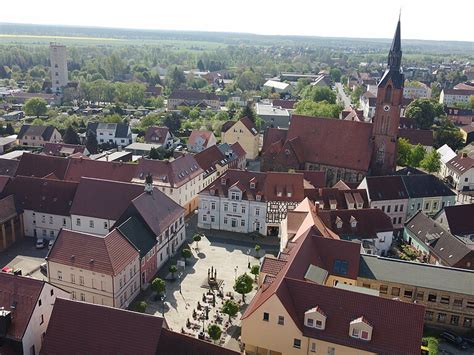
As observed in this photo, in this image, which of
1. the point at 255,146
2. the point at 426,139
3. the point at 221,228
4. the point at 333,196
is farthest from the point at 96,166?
the point at 426,139

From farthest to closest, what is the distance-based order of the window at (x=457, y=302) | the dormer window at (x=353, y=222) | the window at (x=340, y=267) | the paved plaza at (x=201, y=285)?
1. the dormer window at (x=353, y=222)
2. the window at (x=340, y=267)
3. the window at (x=457, y=302)
4. the paved plaza at (x=201, y=285)

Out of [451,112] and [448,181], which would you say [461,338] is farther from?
[451,112]

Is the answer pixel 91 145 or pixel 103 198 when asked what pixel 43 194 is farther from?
pixel 91 145

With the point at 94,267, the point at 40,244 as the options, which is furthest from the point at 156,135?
the point at 94,267

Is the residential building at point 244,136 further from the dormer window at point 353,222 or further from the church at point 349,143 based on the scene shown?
the dormer window at point 353,222

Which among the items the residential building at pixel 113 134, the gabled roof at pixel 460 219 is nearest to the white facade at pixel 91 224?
the gabled roof at pixel 460 219

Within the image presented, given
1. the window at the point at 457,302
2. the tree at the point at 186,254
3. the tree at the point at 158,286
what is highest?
the window at the point at 457,302
